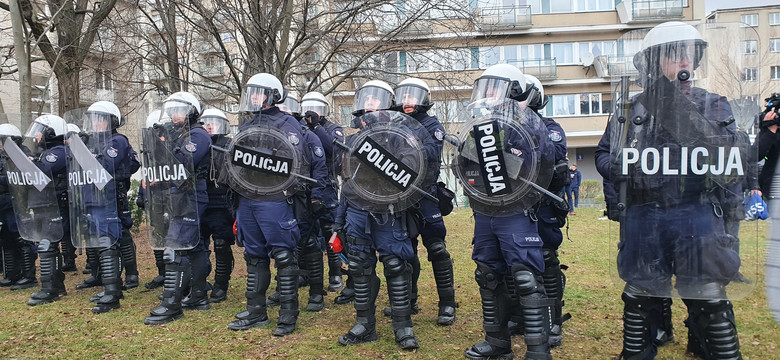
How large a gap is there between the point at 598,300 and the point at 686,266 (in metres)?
2.96

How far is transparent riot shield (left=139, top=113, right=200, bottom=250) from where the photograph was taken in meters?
5.50

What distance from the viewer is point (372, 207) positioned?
4488mm

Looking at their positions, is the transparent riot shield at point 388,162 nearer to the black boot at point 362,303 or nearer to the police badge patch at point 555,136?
the black boot at point 362,303

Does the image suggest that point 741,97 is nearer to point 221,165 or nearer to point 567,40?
point 221,165

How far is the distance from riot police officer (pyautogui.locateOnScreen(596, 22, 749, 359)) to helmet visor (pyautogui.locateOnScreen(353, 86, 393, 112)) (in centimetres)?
222

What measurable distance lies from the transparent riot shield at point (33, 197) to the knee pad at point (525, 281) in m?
5.76

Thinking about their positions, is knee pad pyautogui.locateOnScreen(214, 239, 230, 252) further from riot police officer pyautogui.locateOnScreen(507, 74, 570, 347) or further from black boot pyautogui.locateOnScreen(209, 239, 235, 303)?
riot police officer pyautogui.locateOnScreen(507, 74, 570, 347)

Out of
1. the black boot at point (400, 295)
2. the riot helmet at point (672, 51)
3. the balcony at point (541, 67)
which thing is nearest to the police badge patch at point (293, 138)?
the black boot at point (400, 295)

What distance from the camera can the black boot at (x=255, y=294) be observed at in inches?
205

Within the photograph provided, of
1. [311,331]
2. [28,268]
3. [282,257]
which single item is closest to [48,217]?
[28,268]

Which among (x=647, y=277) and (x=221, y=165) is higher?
(x=221, y=165)

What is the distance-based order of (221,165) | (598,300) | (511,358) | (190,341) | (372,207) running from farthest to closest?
(598,300) < (221,165) < (190,341) < (372,207) < (511,358)

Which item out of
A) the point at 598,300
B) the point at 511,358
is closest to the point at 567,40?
the point at 598,300

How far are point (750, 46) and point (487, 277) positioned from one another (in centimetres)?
219
